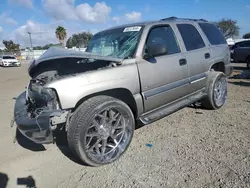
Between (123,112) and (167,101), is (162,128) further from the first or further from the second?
(123,112)

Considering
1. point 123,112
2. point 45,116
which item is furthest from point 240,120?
point 45,116

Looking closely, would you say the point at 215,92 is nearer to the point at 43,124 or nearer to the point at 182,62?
the point at 182,62

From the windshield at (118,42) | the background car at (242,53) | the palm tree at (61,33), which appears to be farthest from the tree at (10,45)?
the windshield at (118,42)

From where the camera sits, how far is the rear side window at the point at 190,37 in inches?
171

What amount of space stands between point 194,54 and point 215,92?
1.21m

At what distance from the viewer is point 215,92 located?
16.5 ft

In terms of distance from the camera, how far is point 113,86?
309 cm

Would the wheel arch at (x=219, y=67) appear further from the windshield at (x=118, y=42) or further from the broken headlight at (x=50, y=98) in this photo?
the broken headlight at (x=50, y=98)

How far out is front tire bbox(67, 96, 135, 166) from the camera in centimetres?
281

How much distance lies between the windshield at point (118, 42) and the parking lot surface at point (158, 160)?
1.51 m

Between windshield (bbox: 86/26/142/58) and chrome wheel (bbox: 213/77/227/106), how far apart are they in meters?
2.40

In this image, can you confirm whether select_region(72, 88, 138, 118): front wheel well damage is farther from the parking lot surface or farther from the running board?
the parking lot surface

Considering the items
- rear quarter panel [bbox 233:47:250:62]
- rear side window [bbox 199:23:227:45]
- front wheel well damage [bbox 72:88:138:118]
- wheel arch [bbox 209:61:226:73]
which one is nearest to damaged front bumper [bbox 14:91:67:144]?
front wheel well damage [bbox 72:88:138:118]

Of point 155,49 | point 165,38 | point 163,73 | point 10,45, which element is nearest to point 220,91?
point 165,38
